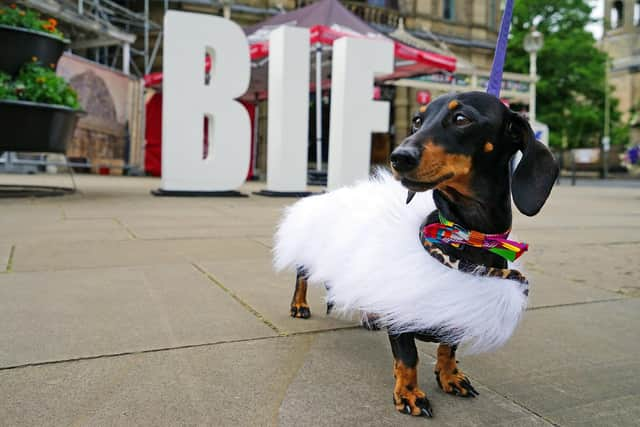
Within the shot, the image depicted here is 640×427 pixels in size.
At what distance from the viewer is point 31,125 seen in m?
6.59

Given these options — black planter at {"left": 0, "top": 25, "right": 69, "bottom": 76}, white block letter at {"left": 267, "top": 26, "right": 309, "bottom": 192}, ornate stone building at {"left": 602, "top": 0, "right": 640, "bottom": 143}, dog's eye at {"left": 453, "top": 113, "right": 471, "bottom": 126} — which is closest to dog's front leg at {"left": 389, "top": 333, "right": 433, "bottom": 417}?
dog's eye at {"left": 453, "top": 113, "right": 471, "bottom": 126}

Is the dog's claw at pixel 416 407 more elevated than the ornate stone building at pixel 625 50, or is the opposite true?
the ornate stone building at pixel 625 50

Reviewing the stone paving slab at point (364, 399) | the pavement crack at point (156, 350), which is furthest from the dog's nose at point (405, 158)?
the pavement crack at point (156, 350)

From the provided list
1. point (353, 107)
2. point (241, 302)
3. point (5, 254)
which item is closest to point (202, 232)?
point (5, 254)

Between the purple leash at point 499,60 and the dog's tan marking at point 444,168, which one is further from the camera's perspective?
the purple leash at point 499,60

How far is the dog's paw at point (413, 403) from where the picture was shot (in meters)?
1.61

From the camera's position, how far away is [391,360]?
205 centimetres

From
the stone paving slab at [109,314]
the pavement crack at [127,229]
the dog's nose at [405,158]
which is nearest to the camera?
the dog's nose at [405,158]

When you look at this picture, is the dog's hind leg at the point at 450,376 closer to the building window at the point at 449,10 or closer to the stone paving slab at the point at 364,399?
the stone paving slab at the point at 364,399

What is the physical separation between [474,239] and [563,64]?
997 inches

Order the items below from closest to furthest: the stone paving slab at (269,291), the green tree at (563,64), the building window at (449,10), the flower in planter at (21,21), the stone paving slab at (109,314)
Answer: the stone paving slab at (109,314)
the stone paving slab at (269,291)
the flower in planter at (21,21)
the building window at (449,10)
the green tree at (563,64)

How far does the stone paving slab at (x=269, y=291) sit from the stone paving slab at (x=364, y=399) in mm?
347

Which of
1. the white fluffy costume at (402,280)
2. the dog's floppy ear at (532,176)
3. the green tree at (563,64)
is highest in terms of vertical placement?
the green tree at (563,64)

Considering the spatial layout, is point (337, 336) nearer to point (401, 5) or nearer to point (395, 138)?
point (395, 138)
